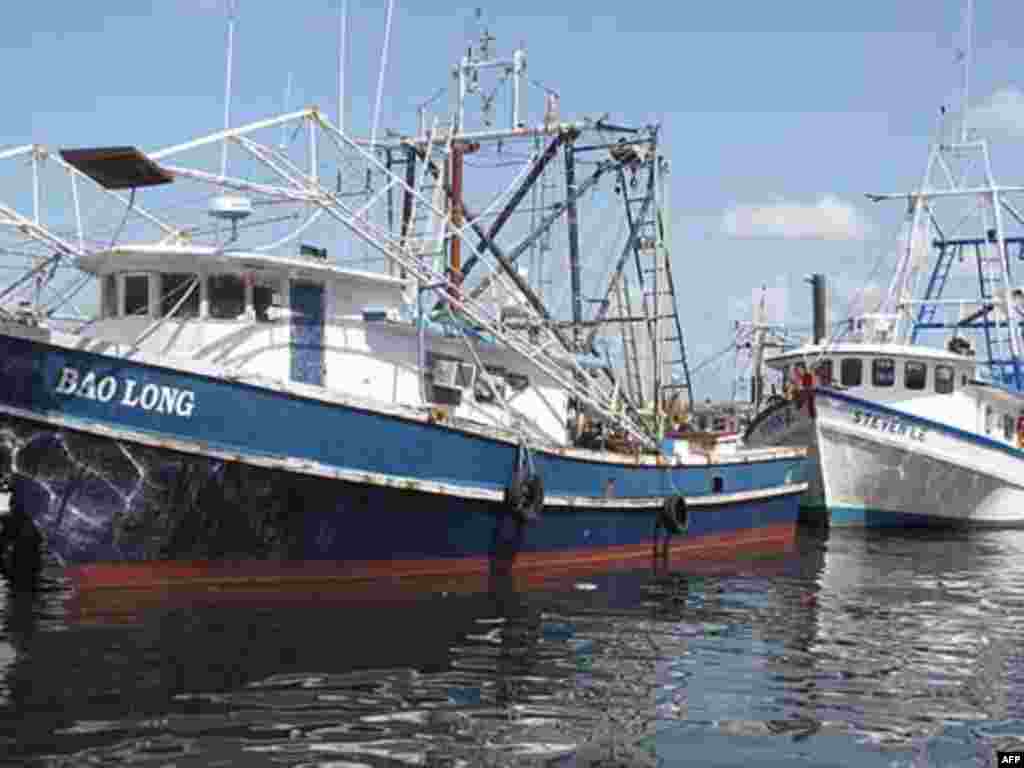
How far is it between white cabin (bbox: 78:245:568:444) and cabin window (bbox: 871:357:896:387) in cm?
1417

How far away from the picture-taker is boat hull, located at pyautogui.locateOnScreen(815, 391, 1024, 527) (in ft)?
84.4

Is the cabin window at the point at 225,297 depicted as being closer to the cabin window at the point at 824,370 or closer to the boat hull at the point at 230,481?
the boat hull at the point at 230,481

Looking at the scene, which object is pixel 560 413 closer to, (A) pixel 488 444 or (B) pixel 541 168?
(A) pixel 488 444

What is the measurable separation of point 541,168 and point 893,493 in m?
10.6

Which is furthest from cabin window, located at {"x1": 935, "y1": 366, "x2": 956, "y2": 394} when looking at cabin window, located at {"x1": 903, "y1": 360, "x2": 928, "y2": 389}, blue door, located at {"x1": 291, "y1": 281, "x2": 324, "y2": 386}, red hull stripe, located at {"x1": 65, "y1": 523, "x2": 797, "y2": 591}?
blue door, located at {"x1": 291, "y1": 281, "x2": 324, "y2": 386}

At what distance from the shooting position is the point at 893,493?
86.8ft

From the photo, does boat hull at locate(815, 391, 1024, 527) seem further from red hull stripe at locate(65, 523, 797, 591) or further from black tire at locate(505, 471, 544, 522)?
black tire at locate(505, 471, 544, 522)

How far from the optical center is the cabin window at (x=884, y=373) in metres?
27.2

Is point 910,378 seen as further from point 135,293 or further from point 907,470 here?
point 135,293

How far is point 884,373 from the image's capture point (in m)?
27.3

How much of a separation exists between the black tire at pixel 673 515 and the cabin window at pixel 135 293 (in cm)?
797

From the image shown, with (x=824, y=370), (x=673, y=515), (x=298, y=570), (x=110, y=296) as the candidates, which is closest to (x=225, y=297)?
(x=110, y=296)

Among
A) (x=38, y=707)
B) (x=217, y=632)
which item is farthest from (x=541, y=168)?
(x=38, y=707)

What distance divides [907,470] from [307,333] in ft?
51.9
